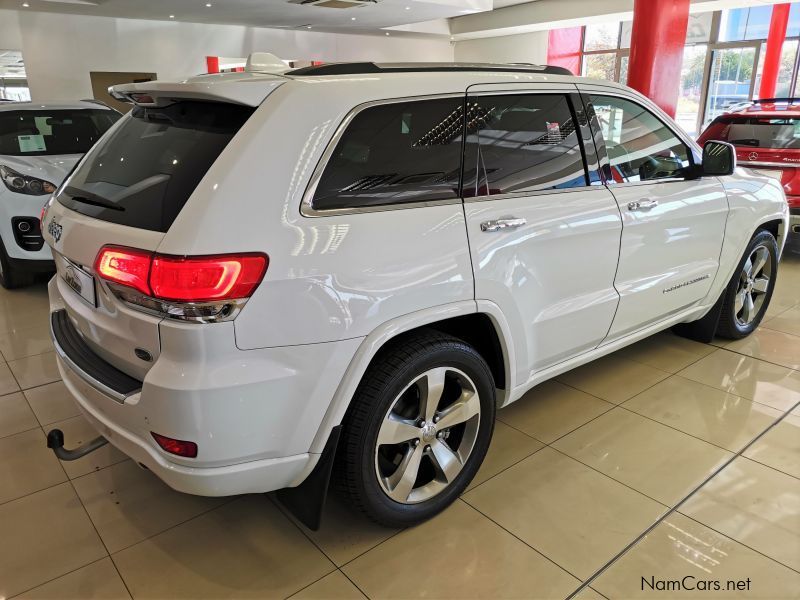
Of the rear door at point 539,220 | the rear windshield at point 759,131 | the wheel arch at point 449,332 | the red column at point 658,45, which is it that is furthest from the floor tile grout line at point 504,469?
the red column at point 658,45

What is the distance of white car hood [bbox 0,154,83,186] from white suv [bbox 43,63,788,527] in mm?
2974

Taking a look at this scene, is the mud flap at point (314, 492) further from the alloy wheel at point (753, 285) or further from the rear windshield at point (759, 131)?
the rear windshield at point (759, 131)

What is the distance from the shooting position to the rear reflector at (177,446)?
167cm

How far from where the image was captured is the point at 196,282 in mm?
1566

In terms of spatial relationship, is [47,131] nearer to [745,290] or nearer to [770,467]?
[745,290]

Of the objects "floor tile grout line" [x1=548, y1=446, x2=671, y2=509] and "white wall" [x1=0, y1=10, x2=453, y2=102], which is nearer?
"floor tile grout line" [x1=548, y1=446, x2=671, y2=509]

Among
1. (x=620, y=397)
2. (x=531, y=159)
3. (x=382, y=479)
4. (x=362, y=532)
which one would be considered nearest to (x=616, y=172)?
(x=531, y=159)

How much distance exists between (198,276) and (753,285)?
3573 mm

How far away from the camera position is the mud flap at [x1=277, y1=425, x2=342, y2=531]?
1.86m

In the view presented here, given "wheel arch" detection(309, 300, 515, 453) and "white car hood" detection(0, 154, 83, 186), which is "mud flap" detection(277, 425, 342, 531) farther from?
"white car hood" detection(0, 154, 83, 186)

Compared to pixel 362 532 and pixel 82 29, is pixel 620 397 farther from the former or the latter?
pixel 82 29

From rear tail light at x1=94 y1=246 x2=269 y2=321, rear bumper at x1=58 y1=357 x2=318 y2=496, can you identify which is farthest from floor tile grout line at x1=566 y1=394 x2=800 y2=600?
rear tail light at x1=94 y1=246 x2=269 y2=321

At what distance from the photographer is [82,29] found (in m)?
12.7

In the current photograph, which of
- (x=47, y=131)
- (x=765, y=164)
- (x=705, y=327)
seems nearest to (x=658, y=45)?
(x=765, y=164)
